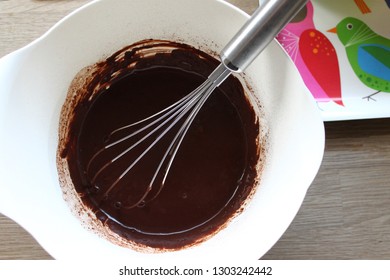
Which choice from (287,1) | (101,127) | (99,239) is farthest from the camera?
(101,127)

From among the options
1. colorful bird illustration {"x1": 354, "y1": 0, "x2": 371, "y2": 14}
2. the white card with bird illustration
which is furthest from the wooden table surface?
colorful bird illustration {"x1": 354, "y1": 0, "x2": 371, "y2": 14}

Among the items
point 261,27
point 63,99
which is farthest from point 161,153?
point 261,27

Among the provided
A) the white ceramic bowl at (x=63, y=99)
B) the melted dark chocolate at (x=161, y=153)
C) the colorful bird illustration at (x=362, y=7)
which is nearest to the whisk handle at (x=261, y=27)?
the white ceramic bowl at (x=63, y=99)

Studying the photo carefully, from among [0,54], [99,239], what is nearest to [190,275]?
[99,239]

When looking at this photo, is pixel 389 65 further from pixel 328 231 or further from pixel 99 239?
pixel 99 239

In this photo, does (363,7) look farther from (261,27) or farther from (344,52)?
(261,27)

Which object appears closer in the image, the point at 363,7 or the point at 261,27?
the point at 261,27

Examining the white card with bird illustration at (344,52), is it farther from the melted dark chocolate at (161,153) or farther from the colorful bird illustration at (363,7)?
the melted dark chocolate at (161,153)
